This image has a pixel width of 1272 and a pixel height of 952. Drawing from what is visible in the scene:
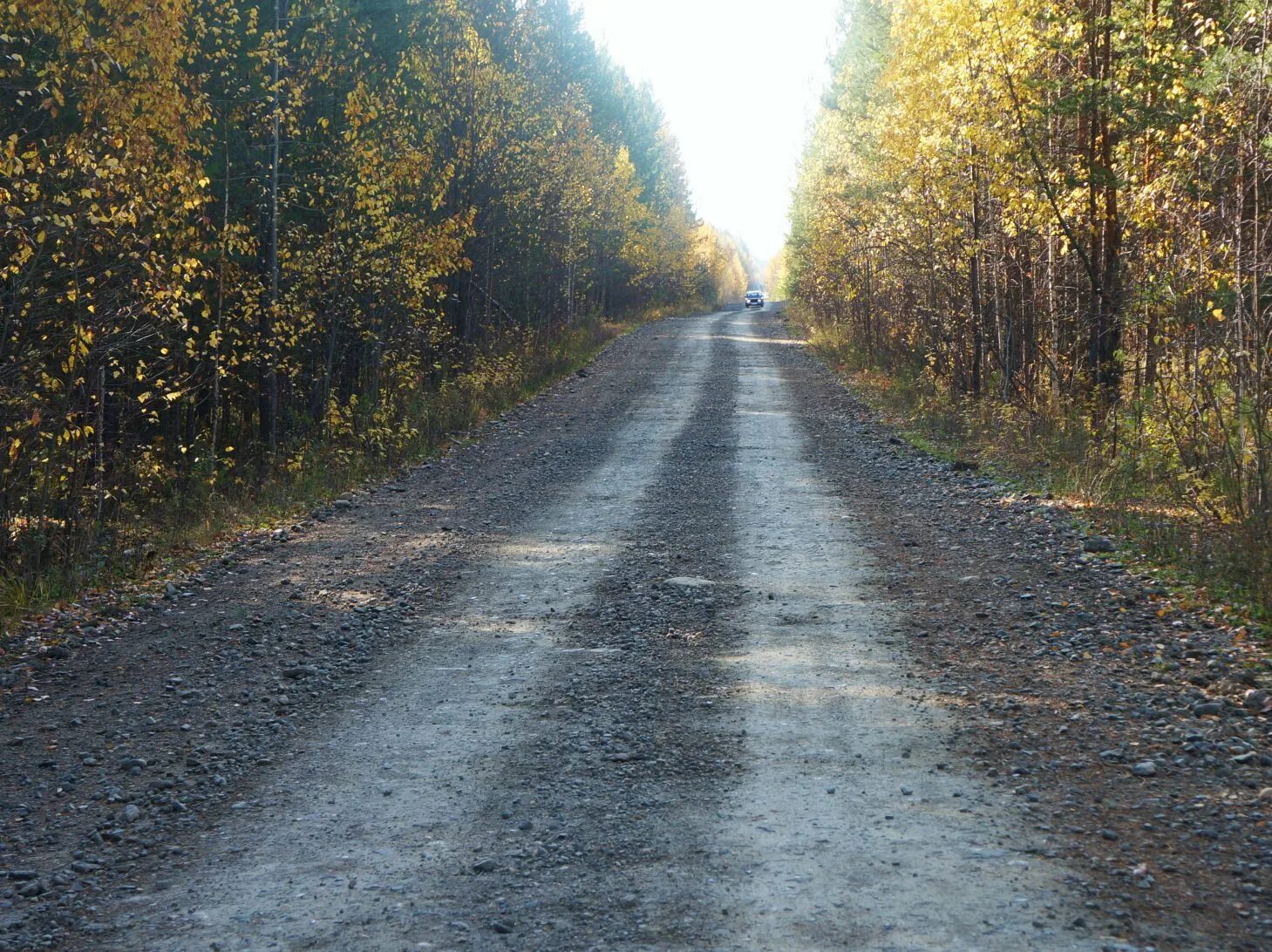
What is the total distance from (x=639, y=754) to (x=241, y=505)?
8180mm

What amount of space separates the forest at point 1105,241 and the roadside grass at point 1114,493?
0.13 ft

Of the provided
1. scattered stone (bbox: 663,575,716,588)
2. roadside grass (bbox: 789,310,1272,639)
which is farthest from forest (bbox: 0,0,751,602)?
roadside grass (bbox: 789,310,1272,639)

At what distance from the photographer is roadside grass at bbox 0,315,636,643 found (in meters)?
8.29

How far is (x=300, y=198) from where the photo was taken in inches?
643

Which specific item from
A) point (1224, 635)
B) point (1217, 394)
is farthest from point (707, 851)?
point (1217, 394)

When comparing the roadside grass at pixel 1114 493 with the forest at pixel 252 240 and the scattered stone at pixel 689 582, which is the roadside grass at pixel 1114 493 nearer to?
the scattered stone at pixel 689 582

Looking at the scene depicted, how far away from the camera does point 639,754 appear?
5234 mm

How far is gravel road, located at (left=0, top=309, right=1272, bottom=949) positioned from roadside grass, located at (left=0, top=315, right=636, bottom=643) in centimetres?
41

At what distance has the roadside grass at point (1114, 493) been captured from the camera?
7.36m

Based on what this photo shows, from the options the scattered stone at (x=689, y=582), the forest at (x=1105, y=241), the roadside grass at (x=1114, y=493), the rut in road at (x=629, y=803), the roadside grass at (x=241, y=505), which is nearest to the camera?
the rut in road at (x=629, y=803)

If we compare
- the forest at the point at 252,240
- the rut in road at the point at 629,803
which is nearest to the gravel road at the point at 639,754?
the rut in road at the point at 629,803

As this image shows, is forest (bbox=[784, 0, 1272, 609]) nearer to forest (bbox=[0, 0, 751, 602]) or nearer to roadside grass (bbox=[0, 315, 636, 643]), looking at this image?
forest (bbox=[0, 0, 751, 602])

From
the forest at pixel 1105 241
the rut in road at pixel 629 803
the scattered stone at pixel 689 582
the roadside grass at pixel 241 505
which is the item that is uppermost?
the forest at pixel 1105 241

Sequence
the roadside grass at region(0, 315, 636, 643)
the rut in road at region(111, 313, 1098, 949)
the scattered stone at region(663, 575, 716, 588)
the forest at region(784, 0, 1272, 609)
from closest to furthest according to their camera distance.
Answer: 1. the rut in road at region(111, 313, 1098, 949)
2. the roadside grass at region(0, 315, 636, 643)
3. the scattered stone at region(663, 575, 716, 588)
4. the forest at region(784, 0, 1272, 609)
